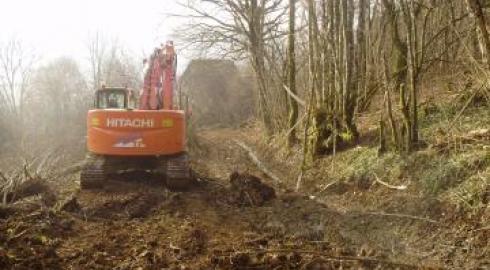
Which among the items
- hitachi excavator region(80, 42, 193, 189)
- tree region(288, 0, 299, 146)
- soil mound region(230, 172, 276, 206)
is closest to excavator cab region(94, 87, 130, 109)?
hitachi excavator region(80, 42, 193, 189)

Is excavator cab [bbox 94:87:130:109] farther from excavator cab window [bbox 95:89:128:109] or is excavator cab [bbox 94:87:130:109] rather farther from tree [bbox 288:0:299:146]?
tree [bbox 288:0:299:146]

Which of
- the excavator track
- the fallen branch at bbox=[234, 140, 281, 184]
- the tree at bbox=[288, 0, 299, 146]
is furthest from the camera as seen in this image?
the tree at bbox=[288, 0, 299, 146]

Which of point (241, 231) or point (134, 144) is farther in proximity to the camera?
point (134, 144)

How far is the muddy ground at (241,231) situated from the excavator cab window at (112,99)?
9.70ft

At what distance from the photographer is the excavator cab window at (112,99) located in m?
12.4

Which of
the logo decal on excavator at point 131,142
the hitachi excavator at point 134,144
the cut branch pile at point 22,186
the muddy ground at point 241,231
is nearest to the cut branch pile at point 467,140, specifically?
the muddy ground at point 241,231

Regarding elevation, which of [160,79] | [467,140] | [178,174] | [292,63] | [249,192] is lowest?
[249,192]

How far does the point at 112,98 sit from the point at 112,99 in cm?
2

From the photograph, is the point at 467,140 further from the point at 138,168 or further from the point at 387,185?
the point at 138,168

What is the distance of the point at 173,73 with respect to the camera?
40.7 feet

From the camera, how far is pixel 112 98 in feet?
40.9

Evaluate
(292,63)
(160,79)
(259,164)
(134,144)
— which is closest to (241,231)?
(134,144)

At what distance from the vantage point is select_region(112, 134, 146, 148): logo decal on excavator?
33.9 ft

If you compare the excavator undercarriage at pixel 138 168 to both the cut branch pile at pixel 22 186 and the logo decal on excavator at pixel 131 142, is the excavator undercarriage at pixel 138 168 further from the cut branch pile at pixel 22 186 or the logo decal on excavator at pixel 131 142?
the cut branch pile at pixel 22 186
